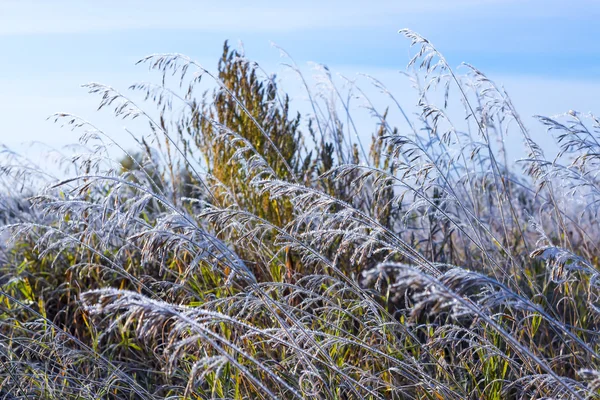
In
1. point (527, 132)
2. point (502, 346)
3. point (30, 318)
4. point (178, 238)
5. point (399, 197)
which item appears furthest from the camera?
point (30, 318)

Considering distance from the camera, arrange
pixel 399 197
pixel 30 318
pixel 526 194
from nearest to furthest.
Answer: pixel 399 197 < pixel 30 318 < pixel 526 194

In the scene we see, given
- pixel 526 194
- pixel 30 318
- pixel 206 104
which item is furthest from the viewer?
pixel 526 194

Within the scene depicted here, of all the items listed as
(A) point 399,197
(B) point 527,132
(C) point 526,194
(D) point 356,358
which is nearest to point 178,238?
(A) point 399,197

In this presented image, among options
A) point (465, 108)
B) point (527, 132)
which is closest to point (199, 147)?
point (465, 108)

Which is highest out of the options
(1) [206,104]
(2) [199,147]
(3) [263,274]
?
(1) [206,104]

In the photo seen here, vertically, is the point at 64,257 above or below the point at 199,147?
below

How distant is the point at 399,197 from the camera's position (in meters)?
3.00

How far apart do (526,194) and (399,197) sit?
3647 millimetres

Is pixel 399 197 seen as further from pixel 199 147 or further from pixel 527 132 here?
pixel 199 147

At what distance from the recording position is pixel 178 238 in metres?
2.26

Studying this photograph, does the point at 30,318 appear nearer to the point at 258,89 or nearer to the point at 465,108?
the point at 258,89

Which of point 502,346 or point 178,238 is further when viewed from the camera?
point 502,346

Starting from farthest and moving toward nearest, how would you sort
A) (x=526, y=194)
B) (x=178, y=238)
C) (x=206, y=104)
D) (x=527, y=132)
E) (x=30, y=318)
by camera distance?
(x=526, y=194) < (x=206, y=104) < (x=30, y=318) < (x=527, y=132) < (x=178, y=238)

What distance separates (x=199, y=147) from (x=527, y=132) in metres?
2.33
